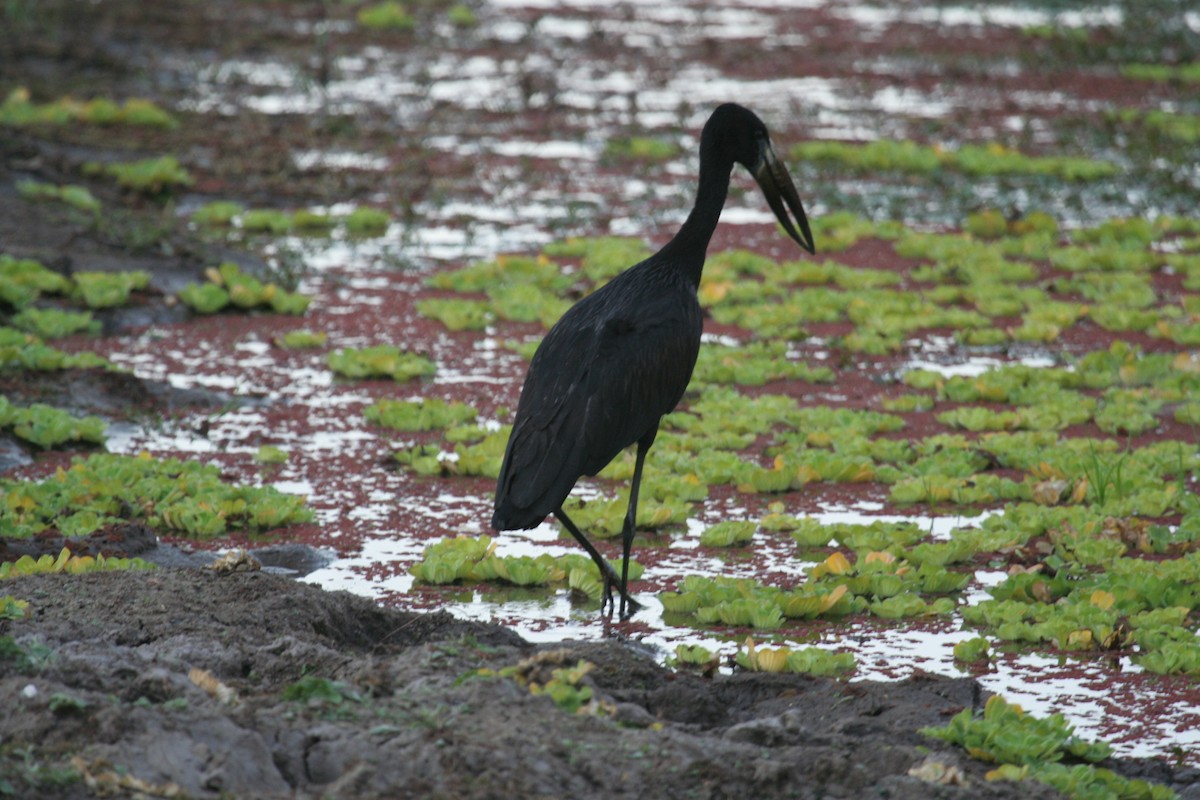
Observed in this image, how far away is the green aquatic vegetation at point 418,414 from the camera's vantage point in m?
8.08

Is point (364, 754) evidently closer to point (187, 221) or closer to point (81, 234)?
point (81, 234)

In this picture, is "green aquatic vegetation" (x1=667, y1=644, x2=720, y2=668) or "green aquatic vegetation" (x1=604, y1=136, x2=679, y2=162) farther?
"green aquatic vegetation" (x1=604, y1=136, x2=679, y2=162)

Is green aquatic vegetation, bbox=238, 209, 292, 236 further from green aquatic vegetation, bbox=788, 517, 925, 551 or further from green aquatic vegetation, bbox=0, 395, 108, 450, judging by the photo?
green aquatic vegetation, bbox=788, 517, 925, 551

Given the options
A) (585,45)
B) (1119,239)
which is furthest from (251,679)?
(585,45)

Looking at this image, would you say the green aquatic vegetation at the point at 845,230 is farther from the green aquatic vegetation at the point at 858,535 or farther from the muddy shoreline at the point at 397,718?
the muddy shoreline at the point at 397,718

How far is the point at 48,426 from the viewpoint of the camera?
24.5 feet

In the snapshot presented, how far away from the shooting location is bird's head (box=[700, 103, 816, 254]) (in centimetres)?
670

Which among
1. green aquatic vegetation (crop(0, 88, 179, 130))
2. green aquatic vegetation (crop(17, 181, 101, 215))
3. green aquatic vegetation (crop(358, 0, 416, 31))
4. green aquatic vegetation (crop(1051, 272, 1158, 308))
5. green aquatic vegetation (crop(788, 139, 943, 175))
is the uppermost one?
green aquatic vegetation (crop(358, 0, 416, 31))

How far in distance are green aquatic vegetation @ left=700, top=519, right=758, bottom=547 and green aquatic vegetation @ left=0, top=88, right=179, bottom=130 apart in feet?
30.9

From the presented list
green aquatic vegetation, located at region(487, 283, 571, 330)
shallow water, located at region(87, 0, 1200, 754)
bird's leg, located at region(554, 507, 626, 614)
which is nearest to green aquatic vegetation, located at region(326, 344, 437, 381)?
shallow water, located at region(87, 0, 1200, 754)

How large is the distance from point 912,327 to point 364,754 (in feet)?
21.7

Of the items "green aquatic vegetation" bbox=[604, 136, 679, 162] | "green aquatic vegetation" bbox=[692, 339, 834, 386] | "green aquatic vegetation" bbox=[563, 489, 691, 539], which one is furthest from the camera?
"green aquatic vegetation" bbox=[604, 136, 679, 162]

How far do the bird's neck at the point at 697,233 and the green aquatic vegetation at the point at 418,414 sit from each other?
193cm

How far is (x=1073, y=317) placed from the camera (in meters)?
9.94
